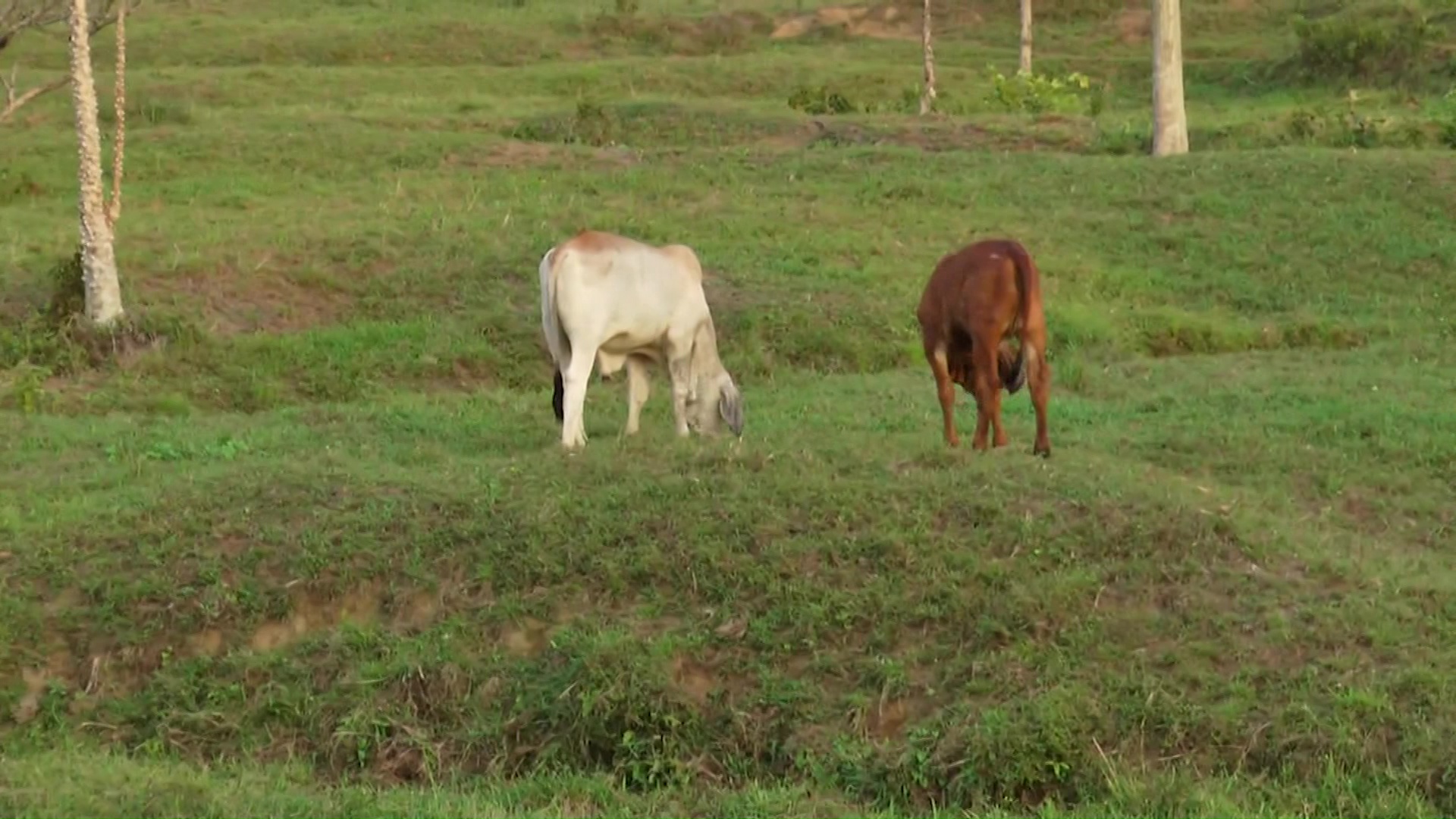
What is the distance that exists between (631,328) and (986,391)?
217cm

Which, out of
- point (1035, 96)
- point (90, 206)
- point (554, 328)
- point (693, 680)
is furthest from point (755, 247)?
point (1035, 96)

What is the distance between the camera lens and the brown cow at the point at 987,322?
9.76m

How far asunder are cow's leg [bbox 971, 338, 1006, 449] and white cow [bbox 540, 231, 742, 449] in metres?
1.72

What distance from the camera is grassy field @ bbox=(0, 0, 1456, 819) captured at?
24.5 feet

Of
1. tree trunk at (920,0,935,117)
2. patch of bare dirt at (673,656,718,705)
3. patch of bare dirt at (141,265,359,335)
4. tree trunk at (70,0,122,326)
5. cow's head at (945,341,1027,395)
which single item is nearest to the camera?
patch of bare dirt at (673,656,718,705)

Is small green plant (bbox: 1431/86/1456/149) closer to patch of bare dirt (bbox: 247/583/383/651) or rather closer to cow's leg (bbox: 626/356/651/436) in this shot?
cow's leg (bbox: 626/356/651/436)

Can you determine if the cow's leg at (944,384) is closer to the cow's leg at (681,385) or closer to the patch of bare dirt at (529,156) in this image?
the cow's leg at (681,385)

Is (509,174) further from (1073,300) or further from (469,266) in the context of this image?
(1073,300)

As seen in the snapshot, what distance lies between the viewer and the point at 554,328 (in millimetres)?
10781

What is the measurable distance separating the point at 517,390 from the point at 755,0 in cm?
2708

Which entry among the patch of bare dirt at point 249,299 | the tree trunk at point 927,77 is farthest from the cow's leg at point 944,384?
the tree trunk at point 927,77

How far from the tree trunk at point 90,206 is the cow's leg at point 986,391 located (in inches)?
280

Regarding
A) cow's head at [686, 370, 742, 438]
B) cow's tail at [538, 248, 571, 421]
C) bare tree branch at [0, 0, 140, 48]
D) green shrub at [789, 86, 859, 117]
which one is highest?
bare tree branch at [0, 0, 140, 48]

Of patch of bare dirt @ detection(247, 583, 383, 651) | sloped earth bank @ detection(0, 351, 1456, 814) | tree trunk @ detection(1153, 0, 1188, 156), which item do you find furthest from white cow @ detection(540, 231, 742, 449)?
tree trunk @ detection(1153, 0, 1188, 156)
